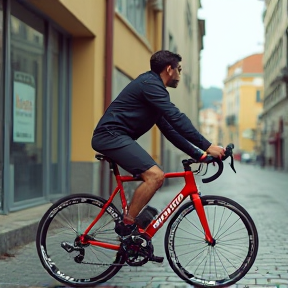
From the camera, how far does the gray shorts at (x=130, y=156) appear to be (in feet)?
14.2

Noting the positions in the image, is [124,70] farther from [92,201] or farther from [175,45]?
[175,45]

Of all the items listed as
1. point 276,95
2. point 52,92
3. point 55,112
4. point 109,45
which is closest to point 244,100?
point 276,95

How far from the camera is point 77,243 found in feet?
14.9

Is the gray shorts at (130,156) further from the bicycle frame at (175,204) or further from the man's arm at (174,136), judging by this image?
the man's arm at (174,136)

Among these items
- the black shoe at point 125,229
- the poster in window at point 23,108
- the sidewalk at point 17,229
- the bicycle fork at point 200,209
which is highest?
the poster in window at point 23,108

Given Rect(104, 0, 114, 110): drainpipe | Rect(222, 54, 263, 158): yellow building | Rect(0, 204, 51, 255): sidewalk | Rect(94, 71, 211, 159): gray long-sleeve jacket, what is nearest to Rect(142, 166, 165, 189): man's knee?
Rect(94, 71, 211, 159): gray long-sleeve jacket

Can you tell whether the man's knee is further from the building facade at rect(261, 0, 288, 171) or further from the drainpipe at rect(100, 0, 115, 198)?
the building facade at rect(261, 0, 288, 171)

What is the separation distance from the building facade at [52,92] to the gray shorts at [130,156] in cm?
328

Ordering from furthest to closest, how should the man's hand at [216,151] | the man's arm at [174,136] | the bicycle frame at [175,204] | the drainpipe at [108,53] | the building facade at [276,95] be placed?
the building facade at [276,95], the drainpipe at [108,53], the man's arm at [174,136], the bicycle frame at [175,204], the man's hand at [216,151]

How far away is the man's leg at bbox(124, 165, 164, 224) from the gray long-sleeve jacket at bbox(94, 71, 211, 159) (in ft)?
0.96

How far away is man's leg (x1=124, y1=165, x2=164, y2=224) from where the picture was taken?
4324mm

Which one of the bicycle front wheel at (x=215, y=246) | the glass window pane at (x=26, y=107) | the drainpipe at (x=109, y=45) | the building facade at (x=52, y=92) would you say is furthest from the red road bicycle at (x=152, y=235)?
the drainpipe at (x=109, y=45)

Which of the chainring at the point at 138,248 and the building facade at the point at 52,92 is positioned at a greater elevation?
the building facade at the point at 52,92

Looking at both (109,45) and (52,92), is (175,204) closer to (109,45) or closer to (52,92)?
(52,92)
